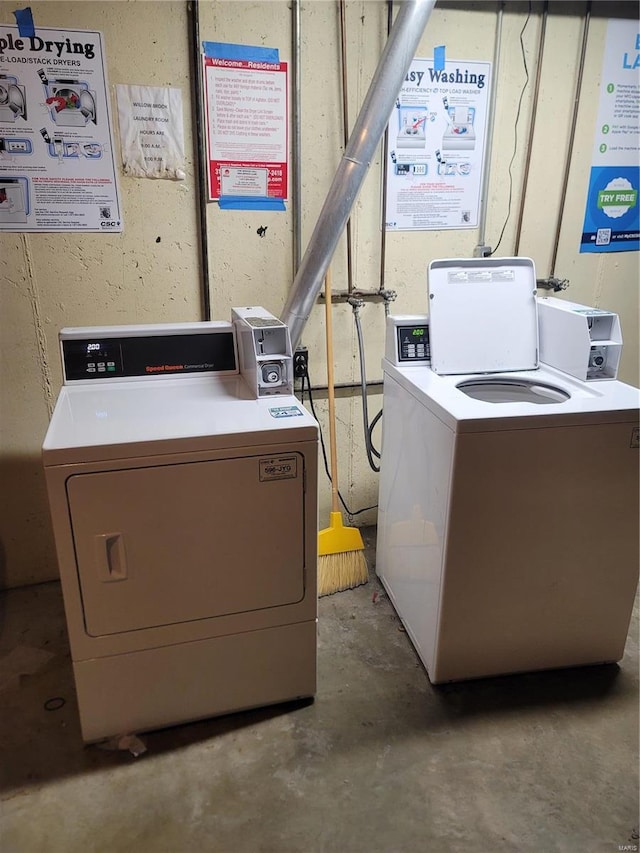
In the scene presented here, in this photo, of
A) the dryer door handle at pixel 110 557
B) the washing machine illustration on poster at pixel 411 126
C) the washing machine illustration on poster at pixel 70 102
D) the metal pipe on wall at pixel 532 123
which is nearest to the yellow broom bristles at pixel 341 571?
the dryer door handle at pixel 110 557

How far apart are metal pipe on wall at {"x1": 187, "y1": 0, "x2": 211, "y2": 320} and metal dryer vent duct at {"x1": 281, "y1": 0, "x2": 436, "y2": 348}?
0.32 m

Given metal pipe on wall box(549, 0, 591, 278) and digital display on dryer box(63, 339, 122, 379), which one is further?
metal pipe on wall box(549, 0, 591, 278)

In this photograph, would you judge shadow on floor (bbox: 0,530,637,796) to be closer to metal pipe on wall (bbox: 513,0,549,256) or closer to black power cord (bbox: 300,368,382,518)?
black power cord (bbox: 300,368,382,518)

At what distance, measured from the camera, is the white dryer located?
4.75ft

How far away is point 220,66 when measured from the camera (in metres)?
1.99

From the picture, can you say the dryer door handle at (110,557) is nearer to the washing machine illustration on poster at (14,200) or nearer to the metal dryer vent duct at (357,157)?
the metal dryer vent duct at (357,157)

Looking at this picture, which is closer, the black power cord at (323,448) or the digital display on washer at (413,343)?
the digital display on washer at (413,343)

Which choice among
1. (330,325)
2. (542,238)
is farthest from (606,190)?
(330,325)

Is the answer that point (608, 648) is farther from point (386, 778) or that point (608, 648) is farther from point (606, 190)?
point (606, 190)

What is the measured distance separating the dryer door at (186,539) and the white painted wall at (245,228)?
0.95m

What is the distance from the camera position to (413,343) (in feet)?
6.79

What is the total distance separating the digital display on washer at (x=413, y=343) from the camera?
2059 millimetres

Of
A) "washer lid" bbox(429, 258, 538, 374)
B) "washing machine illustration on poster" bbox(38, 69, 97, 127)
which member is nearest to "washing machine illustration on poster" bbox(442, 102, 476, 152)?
"washer lid" bbox(429, 258, 538, 374)

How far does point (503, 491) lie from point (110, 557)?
1091 millimetres
